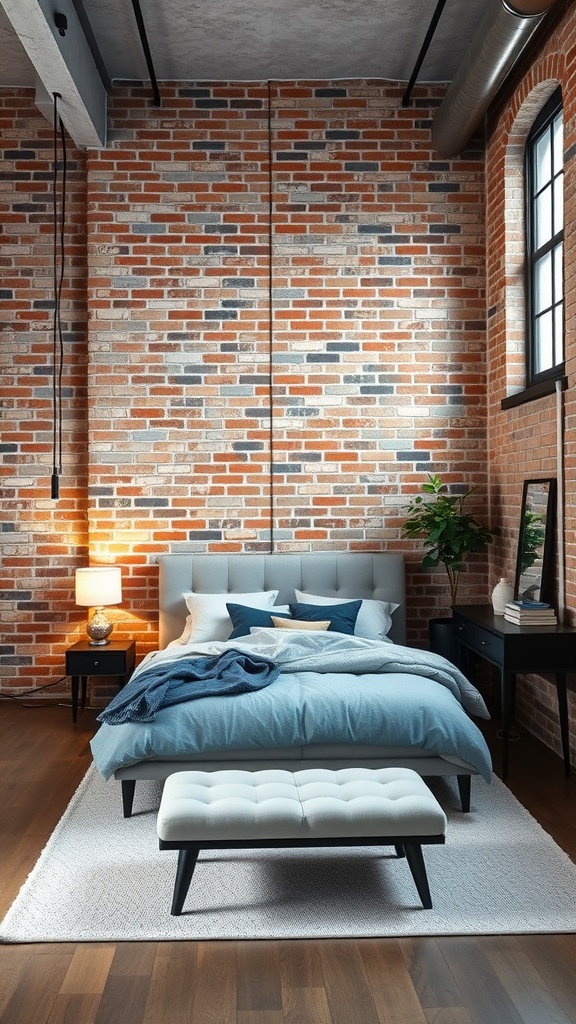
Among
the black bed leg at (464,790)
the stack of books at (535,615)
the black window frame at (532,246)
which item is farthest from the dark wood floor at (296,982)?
the black window frame at (532,246)

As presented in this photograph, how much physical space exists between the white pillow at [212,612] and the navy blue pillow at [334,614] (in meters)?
0.26

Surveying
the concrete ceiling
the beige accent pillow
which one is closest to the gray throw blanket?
the beige accent pillow

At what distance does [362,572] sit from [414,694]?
1.81 m

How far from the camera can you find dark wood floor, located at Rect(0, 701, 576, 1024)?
93.6 inches

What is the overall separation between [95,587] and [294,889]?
281cm

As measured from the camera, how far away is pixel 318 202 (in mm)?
5859

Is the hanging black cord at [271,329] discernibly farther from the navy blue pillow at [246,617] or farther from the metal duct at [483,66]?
the metal duct at [483,66]

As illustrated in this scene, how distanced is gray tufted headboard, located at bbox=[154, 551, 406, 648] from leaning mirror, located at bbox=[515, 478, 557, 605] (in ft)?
2.92

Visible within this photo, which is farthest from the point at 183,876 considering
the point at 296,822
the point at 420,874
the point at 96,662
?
the point at 96,662

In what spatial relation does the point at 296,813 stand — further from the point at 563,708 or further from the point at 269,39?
the point at 269,39

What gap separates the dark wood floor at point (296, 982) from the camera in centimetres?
238

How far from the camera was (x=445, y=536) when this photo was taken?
540 cm

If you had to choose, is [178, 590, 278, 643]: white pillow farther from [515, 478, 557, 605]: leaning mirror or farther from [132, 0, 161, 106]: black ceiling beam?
[132, 0, 161, 106]: black ceiling beam

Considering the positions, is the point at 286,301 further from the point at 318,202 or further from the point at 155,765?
the point at 155,765
